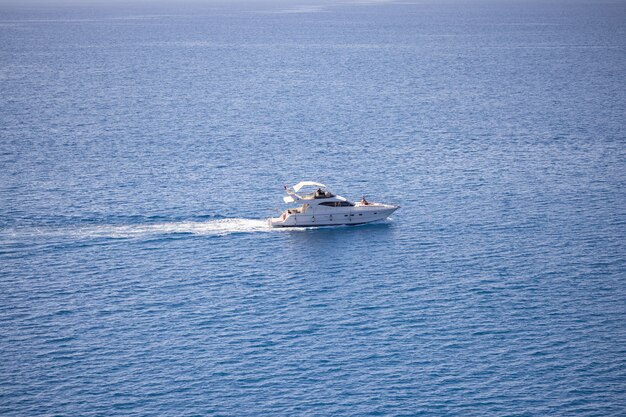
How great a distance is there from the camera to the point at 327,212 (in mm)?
129875

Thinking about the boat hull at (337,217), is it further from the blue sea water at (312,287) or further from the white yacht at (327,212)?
the blue sea water at (312,287)

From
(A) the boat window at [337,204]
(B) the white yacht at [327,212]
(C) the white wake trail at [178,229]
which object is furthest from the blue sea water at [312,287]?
(A) the boat window at [337,204]

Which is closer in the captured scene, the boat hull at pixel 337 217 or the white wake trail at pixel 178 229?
the white wake trail at pixel 178 229

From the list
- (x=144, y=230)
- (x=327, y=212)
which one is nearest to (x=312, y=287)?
(x=327, y=212)

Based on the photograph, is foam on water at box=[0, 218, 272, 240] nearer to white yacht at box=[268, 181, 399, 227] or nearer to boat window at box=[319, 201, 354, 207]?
white yacht at box=[268, 181, 399, 227]

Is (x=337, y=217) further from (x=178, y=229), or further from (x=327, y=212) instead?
(x=178, y=229)

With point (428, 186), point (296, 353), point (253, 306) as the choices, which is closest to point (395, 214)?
point (428, 186)

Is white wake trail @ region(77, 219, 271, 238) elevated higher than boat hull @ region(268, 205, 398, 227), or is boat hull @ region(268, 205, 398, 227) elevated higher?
boat hull @ region(268, 205, 398, 227)

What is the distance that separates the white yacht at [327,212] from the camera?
424 ft

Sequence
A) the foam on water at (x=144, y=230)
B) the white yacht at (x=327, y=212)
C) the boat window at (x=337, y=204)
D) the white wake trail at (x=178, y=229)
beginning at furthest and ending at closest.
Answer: the boat window at (x=337, y=204) → the white yacht at (x=327, y=212) → the white wake trail at (x=178, y=229) → the foam on water at (x=144, y=230)

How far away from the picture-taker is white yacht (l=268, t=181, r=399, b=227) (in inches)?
5089

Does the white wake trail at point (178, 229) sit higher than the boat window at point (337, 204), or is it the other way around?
the boat window at point (337, 204)

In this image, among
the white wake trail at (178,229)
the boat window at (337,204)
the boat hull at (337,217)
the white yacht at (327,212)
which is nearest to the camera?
the white wake trail at (178,229)

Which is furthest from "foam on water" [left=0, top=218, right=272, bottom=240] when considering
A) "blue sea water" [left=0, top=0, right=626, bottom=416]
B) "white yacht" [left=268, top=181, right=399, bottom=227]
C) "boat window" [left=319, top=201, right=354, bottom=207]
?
"boat window" [left=319, top=201, right=354, bottom=207]
